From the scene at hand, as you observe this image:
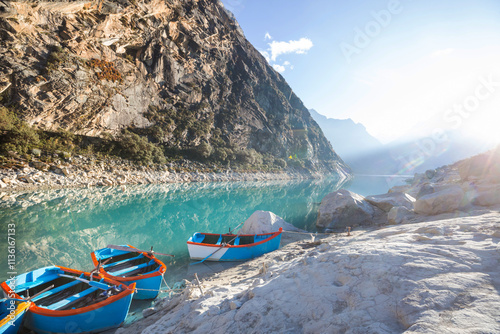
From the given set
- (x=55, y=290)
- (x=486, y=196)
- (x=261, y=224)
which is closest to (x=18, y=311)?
(x=55, y=290)

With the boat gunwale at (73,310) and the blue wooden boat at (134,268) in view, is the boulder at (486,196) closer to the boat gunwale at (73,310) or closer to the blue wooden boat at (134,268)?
the blue wooden boat at (134,268)

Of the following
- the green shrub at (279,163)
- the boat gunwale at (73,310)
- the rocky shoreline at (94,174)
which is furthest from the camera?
the green shrub at (279,163)

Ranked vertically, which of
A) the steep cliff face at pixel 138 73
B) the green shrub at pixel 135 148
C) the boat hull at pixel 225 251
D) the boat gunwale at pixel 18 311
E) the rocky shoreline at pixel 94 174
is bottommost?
the boat hull at pixel 225 251

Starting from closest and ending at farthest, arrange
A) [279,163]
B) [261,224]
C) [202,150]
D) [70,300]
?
[70,300]
[261,224]
[202,150]
[279,163]

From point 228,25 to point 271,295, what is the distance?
249 ft

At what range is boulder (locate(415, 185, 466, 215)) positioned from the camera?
372 inches

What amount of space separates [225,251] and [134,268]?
3453 mm

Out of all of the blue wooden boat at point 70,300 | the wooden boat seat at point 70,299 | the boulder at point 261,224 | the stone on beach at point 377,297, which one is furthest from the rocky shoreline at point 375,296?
the boulder at point 261,224

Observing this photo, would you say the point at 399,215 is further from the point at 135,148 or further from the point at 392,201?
the point at 135,148

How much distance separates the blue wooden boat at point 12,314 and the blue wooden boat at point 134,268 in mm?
1525

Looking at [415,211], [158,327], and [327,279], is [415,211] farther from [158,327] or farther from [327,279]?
[158,327]

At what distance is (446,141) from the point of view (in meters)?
164

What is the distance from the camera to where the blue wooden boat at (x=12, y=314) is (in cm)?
376

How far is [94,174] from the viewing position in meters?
23.2
